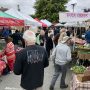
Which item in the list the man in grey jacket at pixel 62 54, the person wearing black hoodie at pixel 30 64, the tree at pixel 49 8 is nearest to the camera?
the person wearing black hoodie at pixel 30 64

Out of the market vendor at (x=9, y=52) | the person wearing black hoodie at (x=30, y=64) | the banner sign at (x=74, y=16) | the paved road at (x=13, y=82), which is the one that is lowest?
the paved road at (x=13, y=82)

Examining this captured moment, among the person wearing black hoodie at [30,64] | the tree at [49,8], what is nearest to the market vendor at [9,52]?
the person wearing black hoodie at [30,64]

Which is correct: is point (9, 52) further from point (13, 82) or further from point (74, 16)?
point (74, 16)

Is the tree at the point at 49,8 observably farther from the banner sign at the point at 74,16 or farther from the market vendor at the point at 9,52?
the market vendor at the point at 9,52

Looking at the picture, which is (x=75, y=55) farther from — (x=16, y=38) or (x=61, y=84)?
(x=16, y=38)

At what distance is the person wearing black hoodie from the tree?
201 feet

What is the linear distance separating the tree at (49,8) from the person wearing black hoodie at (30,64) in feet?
201

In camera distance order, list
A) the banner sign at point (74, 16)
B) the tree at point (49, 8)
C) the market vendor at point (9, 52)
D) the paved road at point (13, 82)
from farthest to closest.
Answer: the tree at point (49, 8) < the banner sign at point (74, 16) < the market vendor at point (9, 52) < the paved road at point (13, 82)

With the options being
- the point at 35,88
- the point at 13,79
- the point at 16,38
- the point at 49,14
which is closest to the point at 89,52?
the point at 13,79

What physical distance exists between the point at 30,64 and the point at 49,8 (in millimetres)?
63847

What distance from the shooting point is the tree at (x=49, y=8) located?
224 feet

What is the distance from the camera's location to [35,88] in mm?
6266

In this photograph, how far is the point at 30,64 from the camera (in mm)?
6176

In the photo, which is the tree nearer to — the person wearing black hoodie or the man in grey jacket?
the man in grey jacket
